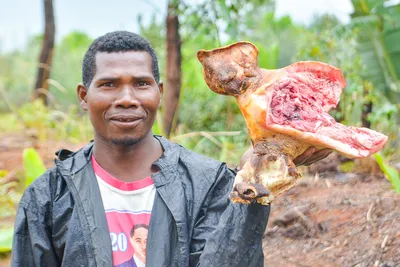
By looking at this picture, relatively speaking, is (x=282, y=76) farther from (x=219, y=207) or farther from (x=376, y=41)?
(x=376, y=41)

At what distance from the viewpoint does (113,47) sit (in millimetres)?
1666

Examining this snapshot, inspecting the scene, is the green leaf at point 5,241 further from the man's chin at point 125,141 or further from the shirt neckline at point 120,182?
the man's chin at point 125,141

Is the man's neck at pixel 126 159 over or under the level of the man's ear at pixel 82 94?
under

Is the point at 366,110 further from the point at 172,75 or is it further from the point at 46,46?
the point at 46,46

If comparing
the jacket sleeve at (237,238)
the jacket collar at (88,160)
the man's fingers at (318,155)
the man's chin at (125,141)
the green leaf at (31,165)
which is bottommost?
the green leaf at (31,165)

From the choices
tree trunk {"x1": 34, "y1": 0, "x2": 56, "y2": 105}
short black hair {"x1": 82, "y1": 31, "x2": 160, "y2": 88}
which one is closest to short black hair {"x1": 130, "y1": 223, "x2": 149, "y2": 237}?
short black hair {"x1": 82, "y1": 31, "x2": 160, "y2": 88}

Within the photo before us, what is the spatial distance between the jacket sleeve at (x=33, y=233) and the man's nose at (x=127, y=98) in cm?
39

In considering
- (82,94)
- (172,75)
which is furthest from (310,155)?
(172,75)

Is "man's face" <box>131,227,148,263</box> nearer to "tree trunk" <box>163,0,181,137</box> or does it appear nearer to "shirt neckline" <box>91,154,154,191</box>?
"shirt neckline" <box>91,154,154,191</box>

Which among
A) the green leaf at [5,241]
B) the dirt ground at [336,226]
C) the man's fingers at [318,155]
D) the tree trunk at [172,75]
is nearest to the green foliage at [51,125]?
the tree trunk at [172,75]

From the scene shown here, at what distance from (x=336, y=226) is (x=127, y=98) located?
4.95ft

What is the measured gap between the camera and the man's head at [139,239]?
5.33 feet

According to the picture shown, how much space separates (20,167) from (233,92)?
3770 millimetres

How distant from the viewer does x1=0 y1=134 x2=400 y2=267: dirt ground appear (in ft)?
7.41
